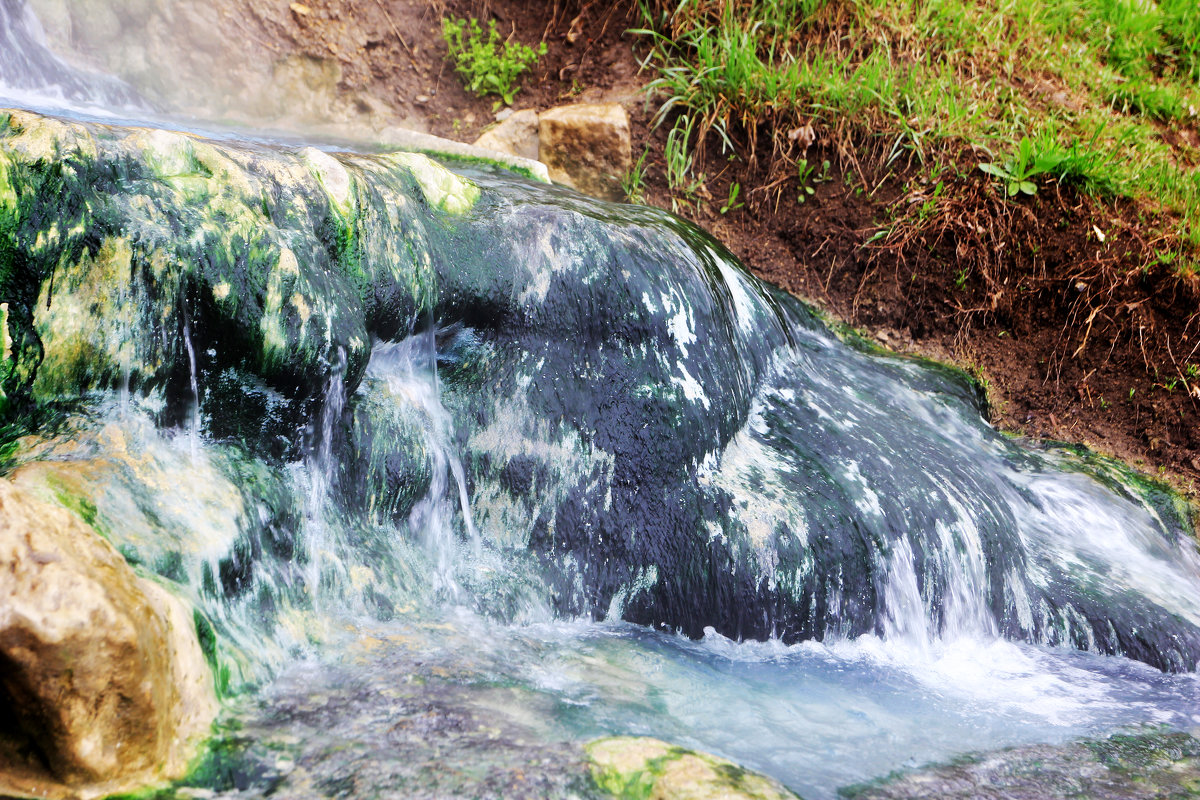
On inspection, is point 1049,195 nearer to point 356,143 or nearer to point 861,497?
point 861,497

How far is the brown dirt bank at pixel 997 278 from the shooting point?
3.94 metres

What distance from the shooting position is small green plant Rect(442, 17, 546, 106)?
5391 millimetres

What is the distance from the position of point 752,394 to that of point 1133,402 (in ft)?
7.12

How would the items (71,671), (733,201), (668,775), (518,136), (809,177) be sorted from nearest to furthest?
(71,671)
(668,775)
(809,177)
(733,201)
(518,136)

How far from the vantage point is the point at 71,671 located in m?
1.27

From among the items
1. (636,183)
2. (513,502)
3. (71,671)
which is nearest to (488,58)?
(636,183)

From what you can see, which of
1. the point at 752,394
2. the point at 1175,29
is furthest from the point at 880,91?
the point at 752,394

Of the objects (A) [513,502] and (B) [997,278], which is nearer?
(A) [513,502]

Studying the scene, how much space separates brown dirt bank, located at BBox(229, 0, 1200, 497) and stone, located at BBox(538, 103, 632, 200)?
0.17m

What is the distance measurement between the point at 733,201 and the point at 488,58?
79.8 inches

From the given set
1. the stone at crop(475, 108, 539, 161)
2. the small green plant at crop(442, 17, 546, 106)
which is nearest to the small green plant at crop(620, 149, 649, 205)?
the stone at crop(475, 108, 539, 161)

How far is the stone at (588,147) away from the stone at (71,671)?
3.79 metres

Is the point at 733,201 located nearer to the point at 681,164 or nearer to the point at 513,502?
the point at 681,164

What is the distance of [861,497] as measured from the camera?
9.21 feet
